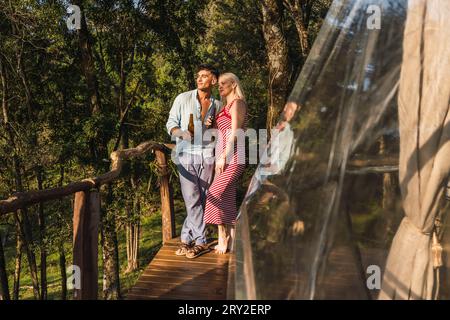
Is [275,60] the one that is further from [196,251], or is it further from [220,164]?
[196,251]

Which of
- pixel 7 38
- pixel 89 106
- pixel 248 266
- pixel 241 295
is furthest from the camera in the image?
pixel 89 106

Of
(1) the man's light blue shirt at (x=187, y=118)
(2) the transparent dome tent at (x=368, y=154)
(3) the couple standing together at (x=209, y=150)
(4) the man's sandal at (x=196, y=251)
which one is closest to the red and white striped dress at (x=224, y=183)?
(3) the couple standing together at (x=209, y=150)

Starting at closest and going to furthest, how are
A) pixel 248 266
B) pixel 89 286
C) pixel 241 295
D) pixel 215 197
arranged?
pixel 241 295, pixel 248 266, pixel 89 286, pixel 215 197

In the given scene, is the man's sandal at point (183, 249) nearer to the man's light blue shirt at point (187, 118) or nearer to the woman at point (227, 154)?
the woman at point (227, 154)

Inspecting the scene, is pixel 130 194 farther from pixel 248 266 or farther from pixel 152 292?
pixel 248 266

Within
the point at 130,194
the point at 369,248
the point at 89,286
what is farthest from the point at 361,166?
the point at 130,194

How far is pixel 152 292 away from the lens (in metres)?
3.87

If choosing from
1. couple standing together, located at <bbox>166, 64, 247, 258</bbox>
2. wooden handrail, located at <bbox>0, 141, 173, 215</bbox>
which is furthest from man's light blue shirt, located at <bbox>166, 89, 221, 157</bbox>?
wooden handrail, located at <bbox>0, 141, 173, 215</bbox>

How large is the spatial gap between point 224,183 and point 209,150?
29 centimetres

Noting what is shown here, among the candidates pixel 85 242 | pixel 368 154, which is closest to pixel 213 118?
pixel 85 242

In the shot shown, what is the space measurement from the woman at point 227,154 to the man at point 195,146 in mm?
109

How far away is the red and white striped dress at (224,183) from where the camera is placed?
4348 mm

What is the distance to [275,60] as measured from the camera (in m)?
7.00

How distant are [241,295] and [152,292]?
5.74 feet
